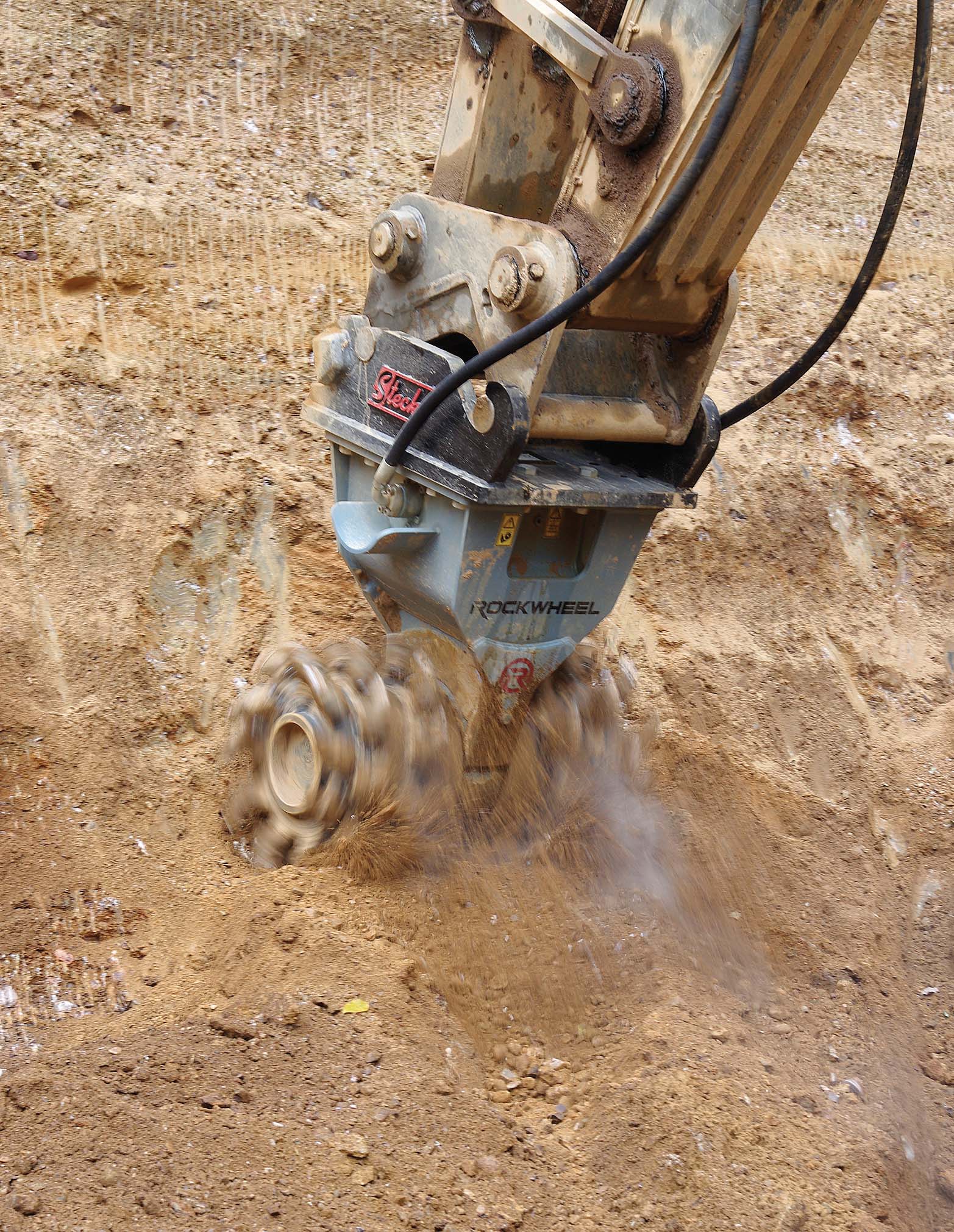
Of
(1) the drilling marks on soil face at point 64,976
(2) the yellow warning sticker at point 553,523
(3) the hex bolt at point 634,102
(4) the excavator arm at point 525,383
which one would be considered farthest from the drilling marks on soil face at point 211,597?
(3) the hex bolt at point 634,102

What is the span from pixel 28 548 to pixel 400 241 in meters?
1.87

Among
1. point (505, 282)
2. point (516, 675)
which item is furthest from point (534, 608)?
point (505, 282)

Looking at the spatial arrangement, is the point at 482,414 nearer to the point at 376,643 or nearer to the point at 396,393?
the point at 396,393

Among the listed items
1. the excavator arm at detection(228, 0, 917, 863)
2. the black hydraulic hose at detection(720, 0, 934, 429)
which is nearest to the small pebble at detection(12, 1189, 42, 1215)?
the excavator arm at detection(228, 0, 917, 863)

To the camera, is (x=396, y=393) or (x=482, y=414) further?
(x=396, y=393)

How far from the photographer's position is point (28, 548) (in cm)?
435

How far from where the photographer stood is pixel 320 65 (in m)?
5.93

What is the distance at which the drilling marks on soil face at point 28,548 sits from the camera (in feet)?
13.7

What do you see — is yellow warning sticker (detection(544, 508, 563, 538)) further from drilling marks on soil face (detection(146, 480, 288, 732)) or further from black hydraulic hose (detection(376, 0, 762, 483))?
drilling marks on soil face (detection(146, 480, 288, 732))

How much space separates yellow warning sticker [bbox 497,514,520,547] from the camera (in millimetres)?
3277

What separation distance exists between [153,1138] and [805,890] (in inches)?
95.0

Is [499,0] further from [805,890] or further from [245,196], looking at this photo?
[805,890]

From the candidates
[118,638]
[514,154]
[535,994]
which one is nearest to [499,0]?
[514,154]

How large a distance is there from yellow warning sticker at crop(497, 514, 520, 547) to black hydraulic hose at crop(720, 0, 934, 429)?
0.71 metres
